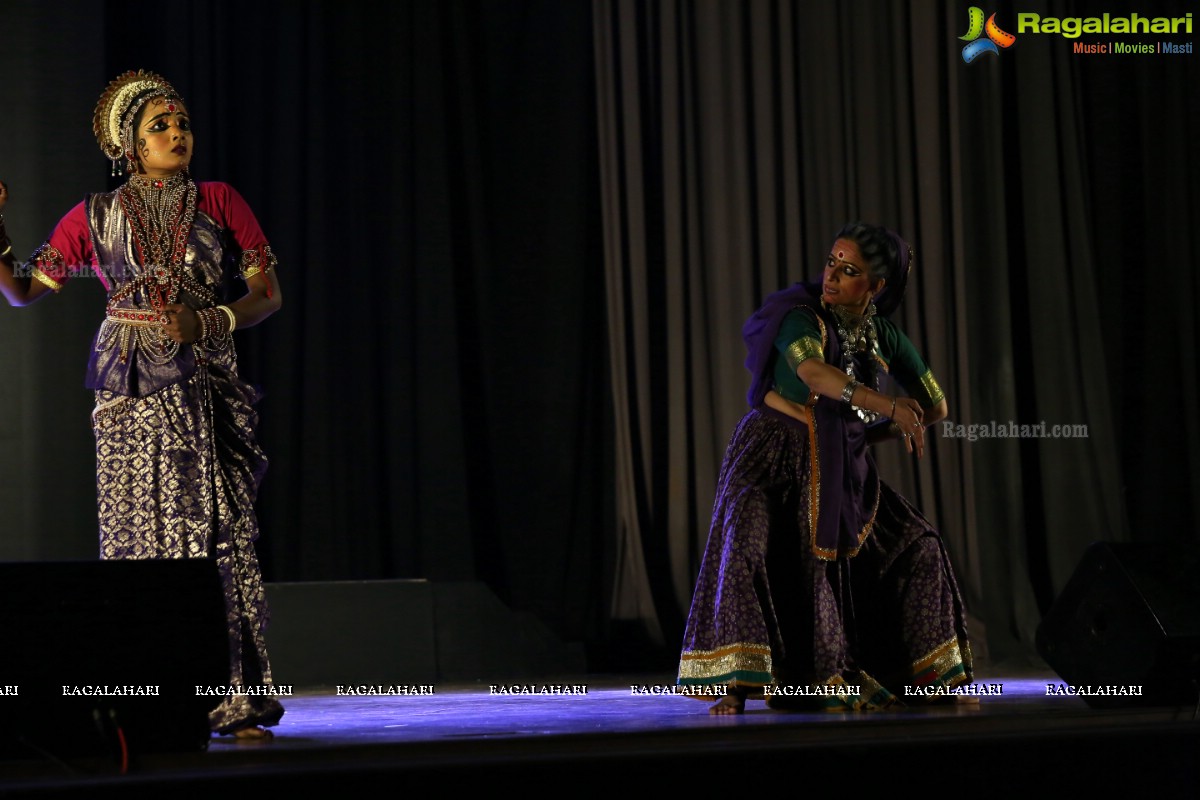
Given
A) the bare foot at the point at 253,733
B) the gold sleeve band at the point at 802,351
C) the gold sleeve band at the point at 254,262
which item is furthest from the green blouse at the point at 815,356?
the bare foot at the point at 253,733

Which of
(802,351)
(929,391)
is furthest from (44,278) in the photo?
(929,391)

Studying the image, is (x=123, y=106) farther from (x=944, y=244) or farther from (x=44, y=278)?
(x=944, y=244)

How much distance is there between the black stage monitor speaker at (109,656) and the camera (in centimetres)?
240

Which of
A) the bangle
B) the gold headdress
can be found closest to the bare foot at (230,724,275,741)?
the bangle

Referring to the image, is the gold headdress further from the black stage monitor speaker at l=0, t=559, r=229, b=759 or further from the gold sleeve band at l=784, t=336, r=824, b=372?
the gold sleeve band at l=784, t=336, r=824, b=372

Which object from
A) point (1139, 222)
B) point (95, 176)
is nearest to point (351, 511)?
point (95, 176)

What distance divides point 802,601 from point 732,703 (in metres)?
0.34

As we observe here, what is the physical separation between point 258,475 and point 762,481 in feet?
4.15

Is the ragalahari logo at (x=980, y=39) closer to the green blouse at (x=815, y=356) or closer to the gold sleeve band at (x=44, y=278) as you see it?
the green blouse at (x=815, y=356)

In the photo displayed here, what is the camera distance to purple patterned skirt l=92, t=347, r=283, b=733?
3.02 meters

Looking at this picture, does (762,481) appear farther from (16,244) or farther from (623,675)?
(16,244)

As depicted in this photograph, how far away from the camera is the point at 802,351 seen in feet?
11.5

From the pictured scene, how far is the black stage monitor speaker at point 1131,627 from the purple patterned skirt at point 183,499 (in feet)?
6.01

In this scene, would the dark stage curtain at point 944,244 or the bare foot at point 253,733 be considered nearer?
the bare foot at point 253,733
